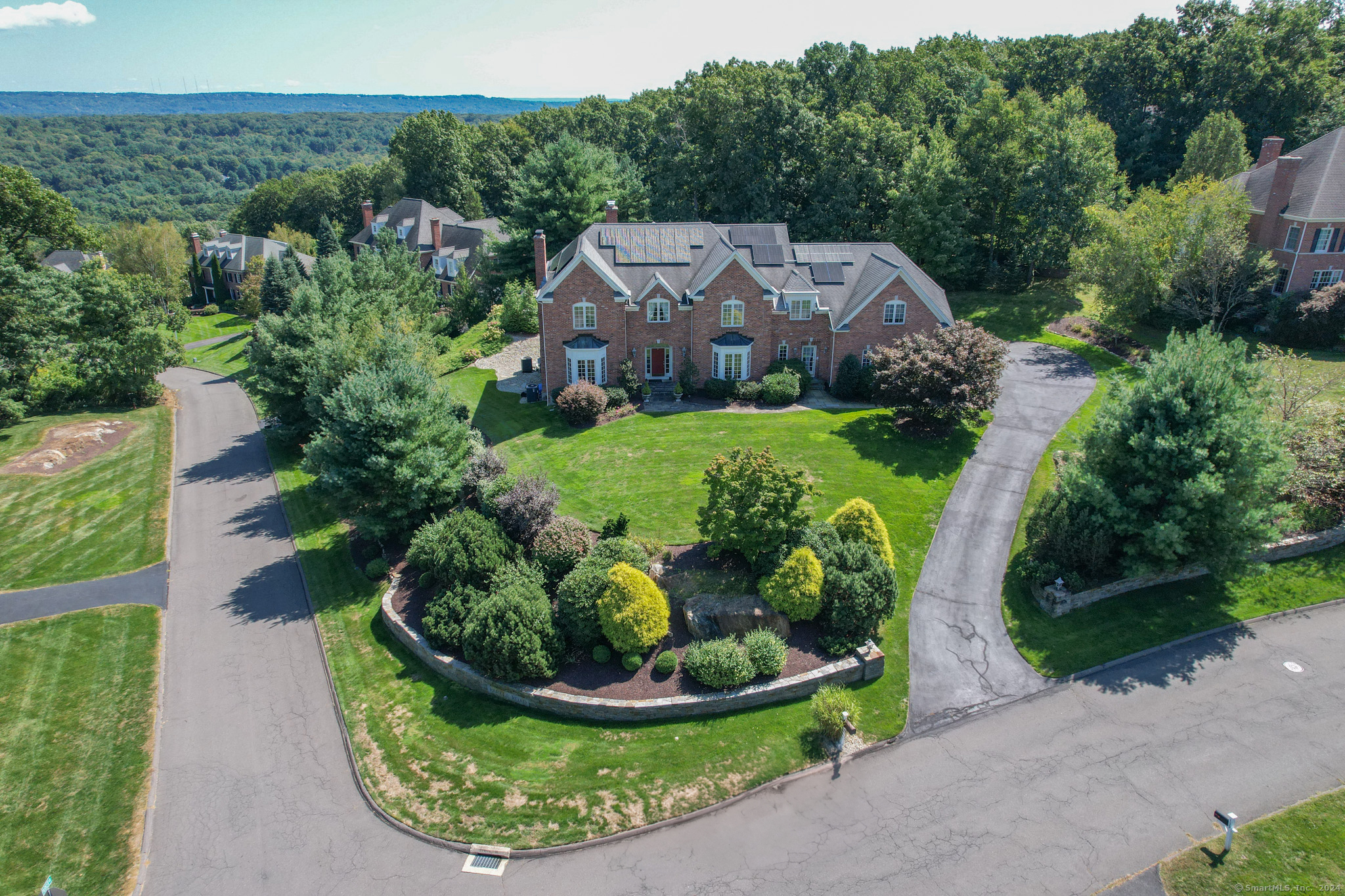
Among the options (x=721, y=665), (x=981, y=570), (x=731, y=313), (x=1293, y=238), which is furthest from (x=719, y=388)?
(x=1293, y=238)

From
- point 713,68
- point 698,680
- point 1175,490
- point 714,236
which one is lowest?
point 698,680

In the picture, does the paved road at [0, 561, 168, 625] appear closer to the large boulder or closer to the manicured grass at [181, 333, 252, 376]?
the large boulder

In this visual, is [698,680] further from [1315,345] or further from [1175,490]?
[1315,345]

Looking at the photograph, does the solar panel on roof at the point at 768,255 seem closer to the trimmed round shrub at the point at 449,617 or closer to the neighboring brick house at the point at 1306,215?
the trimmed round shrub at the point at 449,617

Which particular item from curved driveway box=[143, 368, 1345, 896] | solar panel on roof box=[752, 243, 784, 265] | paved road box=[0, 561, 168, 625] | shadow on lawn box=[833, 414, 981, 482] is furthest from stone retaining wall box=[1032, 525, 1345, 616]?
paved road box=[0, 561, 168, 625]

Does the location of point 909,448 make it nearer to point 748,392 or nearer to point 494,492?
point 748,392

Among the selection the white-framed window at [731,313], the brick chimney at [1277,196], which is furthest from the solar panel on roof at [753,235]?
the brick chimney at [1277,196]

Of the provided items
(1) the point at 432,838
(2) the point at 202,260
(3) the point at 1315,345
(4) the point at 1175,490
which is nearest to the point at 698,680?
(1) the point at 432,838
